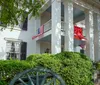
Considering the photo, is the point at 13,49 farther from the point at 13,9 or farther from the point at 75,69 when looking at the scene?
the point at 13,9

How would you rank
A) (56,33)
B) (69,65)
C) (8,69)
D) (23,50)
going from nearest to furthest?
(8,69), (69,65), (56,33), (23,50)

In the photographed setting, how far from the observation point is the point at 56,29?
1283 centimetres

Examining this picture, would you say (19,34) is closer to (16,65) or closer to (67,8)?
(67,8)

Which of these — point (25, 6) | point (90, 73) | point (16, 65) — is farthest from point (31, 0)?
point (90, 73)

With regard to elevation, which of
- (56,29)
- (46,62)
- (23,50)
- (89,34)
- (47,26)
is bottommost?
(46,62)

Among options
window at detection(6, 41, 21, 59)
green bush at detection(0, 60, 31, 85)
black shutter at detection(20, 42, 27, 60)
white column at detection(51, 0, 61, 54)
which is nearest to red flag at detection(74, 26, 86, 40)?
white column at detection(51, 0, 61, 54)

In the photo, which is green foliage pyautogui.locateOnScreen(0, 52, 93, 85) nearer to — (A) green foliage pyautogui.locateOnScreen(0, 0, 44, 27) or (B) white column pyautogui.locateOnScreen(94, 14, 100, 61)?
(A) green foliage pyautogui.locateOnScreen(0, 0, 44, 27)

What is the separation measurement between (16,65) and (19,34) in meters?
8.28

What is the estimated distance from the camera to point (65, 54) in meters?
9.16

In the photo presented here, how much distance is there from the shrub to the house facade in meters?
3.57

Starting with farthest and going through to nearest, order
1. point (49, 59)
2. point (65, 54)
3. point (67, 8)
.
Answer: point (67, 8), point (65, 54), point (49, 59)

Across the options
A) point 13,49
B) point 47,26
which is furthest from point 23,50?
point 47,26

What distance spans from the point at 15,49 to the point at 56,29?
4.33m

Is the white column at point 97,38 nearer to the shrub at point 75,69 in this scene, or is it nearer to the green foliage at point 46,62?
the shrub at point 75,69
